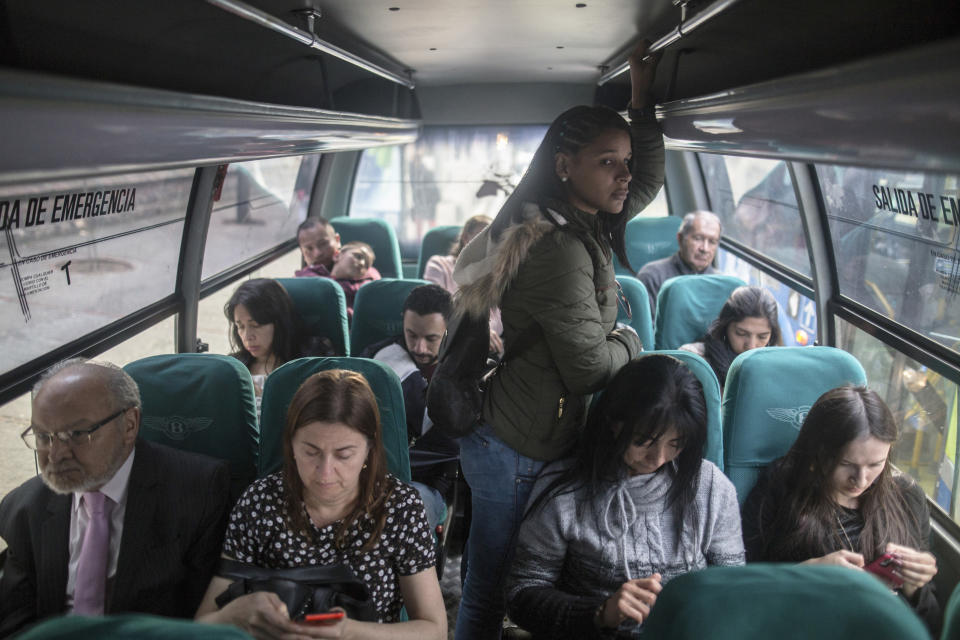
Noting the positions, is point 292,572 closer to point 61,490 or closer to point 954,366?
point 61,490

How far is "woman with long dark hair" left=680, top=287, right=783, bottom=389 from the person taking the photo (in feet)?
11.5

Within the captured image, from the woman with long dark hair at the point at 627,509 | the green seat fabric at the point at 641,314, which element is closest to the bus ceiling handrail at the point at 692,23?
the woman with long dark hair at the point at 627,509

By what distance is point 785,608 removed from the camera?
72cm

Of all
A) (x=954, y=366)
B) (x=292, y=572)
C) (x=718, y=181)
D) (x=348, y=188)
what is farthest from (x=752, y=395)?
(x=348, y=188)

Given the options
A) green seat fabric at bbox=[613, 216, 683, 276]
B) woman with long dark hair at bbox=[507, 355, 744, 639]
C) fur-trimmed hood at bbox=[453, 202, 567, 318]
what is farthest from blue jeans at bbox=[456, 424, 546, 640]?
green seat fabric at bbox=[613, 216, 683, 276]

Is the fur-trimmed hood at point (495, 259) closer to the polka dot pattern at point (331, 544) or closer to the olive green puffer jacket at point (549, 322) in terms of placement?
the olive green puffer jacket at point (549, 322)

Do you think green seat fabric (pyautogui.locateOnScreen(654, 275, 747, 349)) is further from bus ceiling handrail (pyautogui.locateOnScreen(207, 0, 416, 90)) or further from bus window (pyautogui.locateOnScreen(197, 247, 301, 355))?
bus window (pyautogui.locateOnScreen(197, 247, 301, 355))

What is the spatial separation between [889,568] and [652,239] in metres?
4.38

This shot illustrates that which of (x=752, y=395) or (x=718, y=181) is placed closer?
(x=752, y=395)

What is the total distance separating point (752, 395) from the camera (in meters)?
2.55

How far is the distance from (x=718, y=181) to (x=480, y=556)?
5.35 metres

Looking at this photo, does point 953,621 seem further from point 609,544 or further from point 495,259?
point 495,259

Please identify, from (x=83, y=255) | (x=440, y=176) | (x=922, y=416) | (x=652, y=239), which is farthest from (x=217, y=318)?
(x=922, y=416)

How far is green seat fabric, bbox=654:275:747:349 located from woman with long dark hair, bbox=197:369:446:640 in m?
2.37
